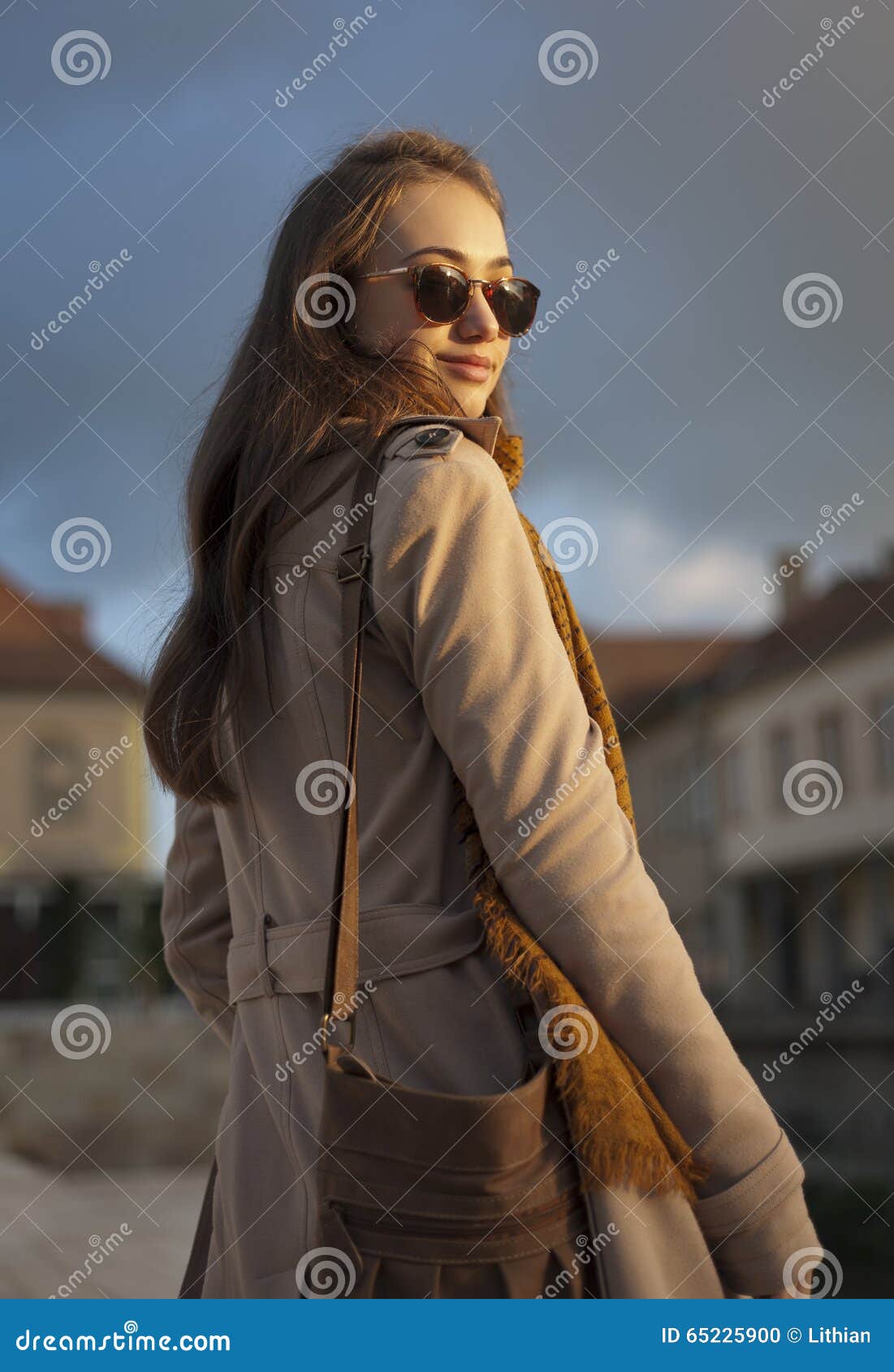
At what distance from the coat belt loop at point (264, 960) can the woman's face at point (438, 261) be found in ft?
2.29

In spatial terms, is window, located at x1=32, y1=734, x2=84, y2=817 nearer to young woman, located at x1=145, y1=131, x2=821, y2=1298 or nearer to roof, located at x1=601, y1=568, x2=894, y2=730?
roof, located at x1=601, y1=568, x2=894, y2=730

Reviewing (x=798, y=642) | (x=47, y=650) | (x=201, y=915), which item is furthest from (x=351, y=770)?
(x=47, y=650)

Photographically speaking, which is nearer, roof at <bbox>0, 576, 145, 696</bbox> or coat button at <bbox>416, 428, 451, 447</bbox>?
coat button at <bbox>416, 428, 451, 447</bbox>

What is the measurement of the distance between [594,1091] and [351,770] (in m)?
0.40

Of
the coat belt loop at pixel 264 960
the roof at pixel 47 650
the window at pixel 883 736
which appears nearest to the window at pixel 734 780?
the window at pixel 883 736

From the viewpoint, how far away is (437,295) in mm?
1830

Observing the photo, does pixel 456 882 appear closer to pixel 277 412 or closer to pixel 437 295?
Answer: pixel 277 412

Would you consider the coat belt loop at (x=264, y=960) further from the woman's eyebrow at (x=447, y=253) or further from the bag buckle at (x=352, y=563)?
the woman's eyebrow at (x=447, y=253)

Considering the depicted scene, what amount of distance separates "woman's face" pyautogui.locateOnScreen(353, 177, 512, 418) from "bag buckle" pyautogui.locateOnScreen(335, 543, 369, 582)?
1.22ft

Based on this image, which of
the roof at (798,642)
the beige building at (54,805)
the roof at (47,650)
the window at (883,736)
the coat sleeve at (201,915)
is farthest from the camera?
the roof at (47,650)

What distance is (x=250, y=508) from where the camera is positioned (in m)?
1.73

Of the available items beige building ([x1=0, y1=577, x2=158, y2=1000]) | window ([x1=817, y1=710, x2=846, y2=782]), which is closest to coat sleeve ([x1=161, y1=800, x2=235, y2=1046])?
beige building ([x1=0, y1=577, x2=158, y2=1000])

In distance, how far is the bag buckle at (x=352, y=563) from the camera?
1.57 meters

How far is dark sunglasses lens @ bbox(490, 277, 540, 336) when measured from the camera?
191 cm
